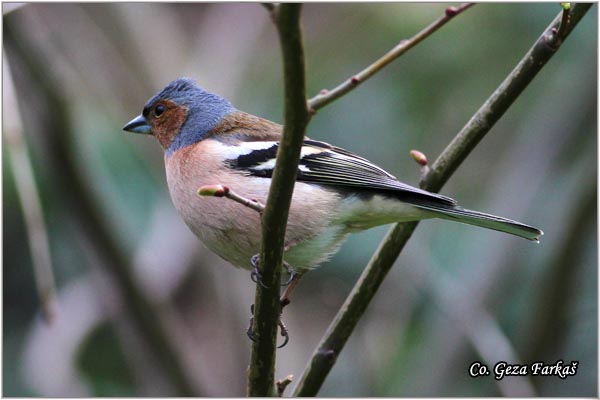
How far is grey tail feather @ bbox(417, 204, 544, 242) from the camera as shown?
314cm

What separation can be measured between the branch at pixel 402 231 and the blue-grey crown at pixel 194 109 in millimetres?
1403

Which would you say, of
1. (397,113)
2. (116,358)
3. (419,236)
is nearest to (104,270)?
(116,358)

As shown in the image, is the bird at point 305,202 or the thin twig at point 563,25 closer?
the thin twig at point 563,25

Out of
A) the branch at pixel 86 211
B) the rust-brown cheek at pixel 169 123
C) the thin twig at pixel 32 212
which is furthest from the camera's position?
the branch at pixel 86 211

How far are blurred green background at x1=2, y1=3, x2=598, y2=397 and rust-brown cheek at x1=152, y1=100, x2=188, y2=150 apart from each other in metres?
0.74

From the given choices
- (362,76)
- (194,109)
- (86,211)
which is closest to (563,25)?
(362,76)

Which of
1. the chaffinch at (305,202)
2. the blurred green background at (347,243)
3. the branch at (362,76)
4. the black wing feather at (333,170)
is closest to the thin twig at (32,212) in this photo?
the blurred green background at (347,243)

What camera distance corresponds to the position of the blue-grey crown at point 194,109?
4090mm

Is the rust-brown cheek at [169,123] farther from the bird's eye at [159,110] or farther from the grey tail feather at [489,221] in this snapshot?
the grey tail feather at [489,221]

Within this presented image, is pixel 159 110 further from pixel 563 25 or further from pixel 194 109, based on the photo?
pixel 563 25

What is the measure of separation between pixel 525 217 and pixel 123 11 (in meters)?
3.79

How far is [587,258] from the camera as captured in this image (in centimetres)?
577

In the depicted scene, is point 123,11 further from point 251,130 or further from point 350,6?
point 251,130

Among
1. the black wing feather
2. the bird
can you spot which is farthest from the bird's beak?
the black wing feather
